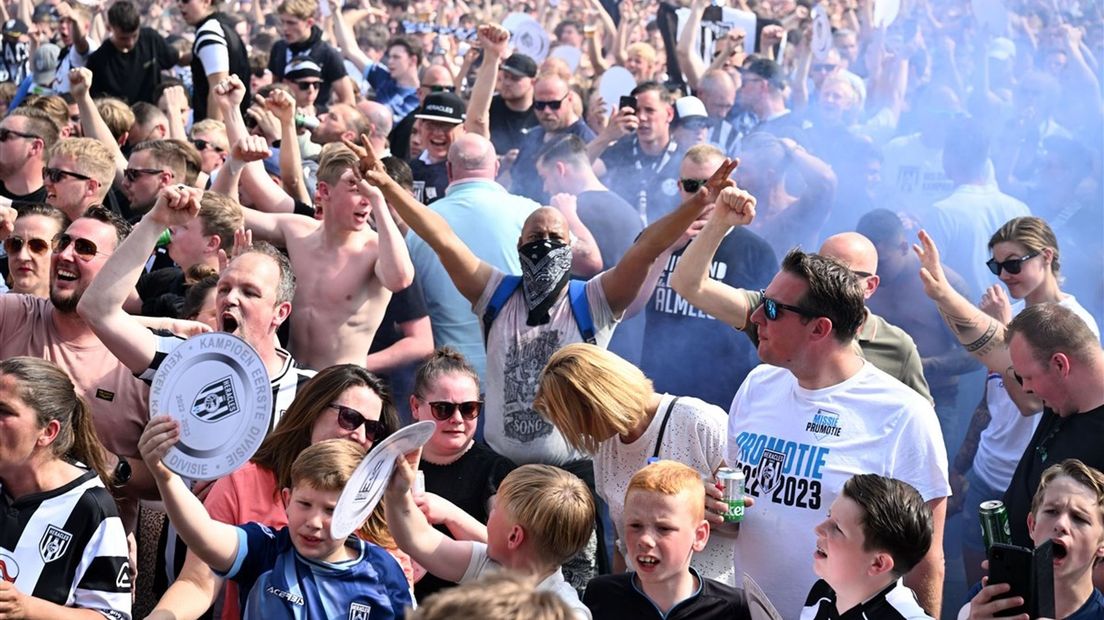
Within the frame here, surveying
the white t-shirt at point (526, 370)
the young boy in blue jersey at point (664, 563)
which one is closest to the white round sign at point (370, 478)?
the young boy in blue jersey at point (664, 563)

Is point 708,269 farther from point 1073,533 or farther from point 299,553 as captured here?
point 299,553

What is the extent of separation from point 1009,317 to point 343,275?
251cm

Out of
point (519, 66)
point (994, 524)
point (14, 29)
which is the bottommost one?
point (14, 29)

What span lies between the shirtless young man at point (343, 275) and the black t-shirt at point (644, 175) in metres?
2.46

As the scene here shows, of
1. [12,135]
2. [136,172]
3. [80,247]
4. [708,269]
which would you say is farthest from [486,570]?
[12,135]

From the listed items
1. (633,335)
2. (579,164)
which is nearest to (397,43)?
(579,164)

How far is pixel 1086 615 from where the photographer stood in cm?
333

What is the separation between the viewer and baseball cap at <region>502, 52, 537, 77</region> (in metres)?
9.19

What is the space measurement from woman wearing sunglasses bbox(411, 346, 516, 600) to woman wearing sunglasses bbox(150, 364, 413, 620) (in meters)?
0.23

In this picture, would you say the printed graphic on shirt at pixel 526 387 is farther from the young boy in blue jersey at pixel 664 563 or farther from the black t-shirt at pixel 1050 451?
the black t-shirt at pixel 1050 451

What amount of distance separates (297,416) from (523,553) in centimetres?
85

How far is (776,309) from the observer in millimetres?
3939

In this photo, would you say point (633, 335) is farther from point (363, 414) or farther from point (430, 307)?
point (363, 414)

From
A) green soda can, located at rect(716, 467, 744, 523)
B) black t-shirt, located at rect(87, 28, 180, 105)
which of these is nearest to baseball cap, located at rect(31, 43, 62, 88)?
black t-shirt, located at rect(87, 28, 180, 105)
